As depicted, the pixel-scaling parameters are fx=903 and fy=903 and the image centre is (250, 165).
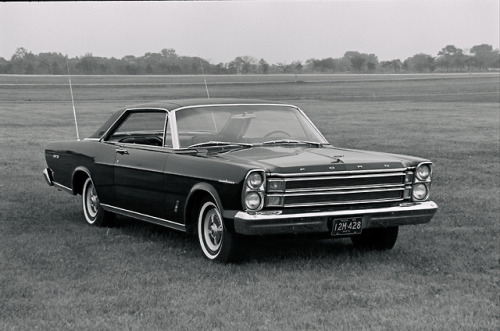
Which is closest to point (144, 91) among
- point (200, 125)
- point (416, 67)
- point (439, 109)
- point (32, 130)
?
point (439, 109)

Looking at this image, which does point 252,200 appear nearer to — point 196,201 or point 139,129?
point 196,201

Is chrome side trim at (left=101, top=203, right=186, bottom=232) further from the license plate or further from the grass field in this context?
the license plate

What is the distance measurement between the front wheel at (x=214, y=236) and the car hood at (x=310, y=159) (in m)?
0.46

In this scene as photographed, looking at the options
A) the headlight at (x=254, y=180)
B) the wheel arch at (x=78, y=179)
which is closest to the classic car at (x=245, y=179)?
the headlight at (x=254, y=180)

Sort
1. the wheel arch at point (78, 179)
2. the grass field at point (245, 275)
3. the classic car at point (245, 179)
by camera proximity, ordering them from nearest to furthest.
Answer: the grass field at point (245, 275)
the classic car at point (245, 179)
the wheel arch at point (78, 179)

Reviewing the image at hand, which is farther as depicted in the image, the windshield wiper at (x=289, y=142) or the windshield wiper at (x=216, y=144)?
the windshield wiper at (x=289, y=142)

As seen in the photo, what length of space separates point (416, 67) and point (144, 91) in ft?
213

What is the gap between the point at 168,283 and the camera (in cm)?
658

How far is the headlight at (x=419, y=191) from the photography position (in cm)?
761

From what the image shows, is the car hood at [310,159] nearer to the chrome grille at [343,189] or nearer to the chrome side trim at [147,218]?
the chrome grille at [343,189]

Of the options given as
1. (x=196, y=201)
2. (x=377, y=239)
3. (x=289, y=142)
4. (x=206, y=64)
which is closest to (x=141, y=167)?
(x=196, y=201)

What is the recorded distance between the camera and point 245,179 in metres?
6.88

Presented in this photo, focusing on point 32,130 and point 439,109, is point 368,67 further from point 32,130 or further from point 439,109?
point 32,130

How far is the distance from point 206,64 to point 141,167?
4364 cm
